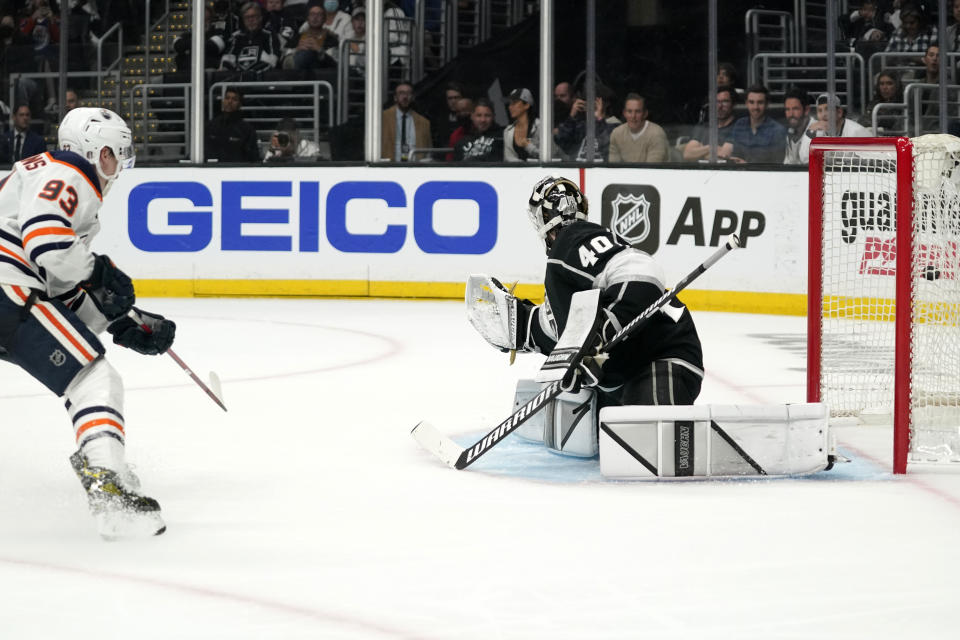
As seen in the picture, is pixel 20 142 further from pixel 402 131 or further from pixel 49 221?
pixel 49 221

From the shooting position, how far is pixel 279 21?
9.38 m

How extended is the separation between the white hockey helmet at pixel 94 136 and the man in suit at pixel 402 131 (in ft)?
18.2

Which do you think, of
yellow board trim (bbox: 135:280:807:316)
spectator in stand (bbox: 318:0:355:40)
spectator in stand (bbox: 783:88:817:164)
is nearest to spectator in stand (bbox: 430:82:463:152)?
spectator in stand (bbox: 318:0:355:40)

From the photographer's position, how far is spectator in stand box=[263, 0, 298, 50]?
9312 mm

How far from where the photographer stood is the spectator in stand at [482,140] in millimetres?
8406

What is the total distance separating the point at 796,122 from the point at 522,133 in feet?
5.30

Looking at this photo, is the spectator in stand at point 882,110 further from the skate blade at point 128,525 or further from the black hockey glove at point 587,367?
the skate blade at point 128,525

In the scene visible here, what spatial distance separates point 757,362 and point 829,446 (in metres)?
2.33

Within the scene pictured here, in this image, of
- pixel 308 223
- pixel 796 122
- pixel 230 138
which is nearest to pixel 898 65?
pixel 796 122

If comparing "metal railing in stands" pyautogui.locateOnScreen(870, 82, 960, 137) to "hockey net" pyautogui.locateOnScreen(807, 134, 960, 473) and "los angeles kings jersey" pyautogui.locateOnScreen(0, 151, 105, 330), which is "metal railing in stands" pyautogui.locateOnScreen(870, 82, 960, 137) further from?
"los angeles kings jersey" pyautogui.locateOnScreen(0, 151, 105, 330)

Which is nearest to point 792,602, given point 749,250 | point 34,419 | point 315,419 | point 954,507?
point 954,507

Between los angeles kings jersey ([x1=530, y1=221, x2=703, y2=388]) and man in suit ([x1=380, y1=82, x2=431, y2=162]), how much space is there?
488 centimetres

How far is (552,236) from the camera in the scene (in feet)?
12.6

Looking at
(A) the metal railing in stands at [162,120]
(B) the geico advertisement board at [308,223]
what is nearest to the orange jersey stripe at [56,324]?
(B) the geico advertisement board at [308,223]
